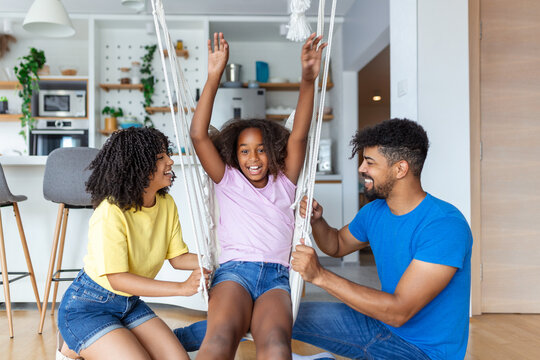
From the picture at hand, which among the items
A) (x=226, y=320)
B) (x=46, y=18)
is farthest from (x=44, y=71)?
(x=226, y=320)

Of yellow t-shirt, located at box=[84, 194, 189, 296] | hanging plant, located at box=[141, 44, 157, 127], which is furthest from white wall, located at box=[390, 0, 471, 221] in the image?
hanging plant, located at box=[141, 44, 157, 127]

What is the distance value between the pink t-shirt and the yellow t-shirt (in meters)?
0.17

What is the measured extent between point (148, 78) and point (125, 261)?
3.70 meters

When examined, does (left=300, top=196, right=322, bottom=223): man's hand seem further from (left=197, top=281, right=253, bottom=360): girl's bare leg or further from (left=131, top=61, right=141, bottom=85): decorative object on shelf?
(left=131, top=61, right=141, bottom=85): decorative object on shelf

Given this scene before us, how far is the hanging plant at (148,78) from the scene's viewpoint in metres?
4.64

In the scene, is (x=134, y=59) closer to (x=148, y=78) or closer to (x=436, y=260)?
(x=148, y=78)

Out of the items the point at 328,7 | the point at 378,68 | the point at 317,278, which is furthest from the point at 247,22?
the point at 317,278

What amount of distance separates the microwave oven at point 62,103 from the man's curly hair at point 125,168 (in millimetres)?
3570

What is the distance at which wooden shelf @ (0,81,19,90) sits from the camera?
181 inches

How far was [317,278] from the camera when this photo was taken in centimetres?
124

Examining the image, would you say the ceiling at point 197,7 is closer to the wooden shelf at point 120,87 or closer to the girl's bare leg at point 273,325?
the wooden shelf at point 120,87

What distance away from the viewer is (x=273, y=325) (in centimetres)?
121

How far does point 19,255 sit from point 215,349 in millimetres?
2092

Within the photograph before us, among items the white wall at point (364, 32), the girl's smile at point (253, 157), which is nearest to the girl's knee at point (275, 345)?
the girl's smile at point (253, 157)
